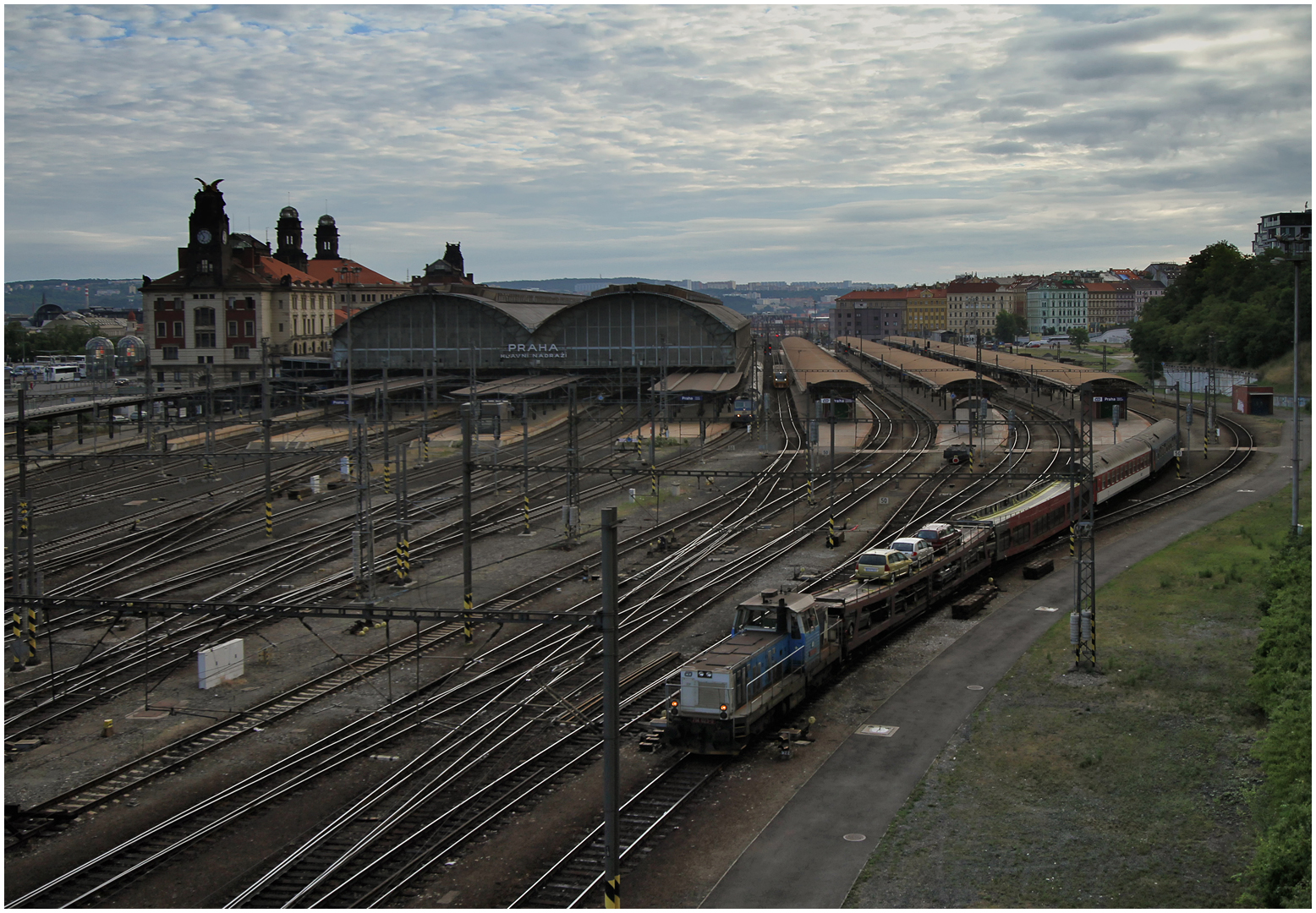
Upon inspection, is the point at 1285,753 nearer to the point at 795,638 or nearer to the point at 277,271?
the point at 795,638

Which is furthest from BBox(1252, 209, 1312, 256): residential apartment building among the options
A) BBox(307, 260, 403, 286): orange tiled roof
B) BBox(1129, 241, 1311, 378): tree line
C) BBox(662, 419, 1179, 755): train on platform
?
BBox(307, 260, 403, 286): orange tiled roof

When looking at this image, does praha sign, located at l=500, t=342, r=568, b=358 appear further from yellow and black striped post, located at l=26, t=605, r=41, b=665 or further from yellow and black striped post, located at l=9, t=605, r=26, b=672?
yellow and black striped post, located at l=26, t=605, r=41, b=665

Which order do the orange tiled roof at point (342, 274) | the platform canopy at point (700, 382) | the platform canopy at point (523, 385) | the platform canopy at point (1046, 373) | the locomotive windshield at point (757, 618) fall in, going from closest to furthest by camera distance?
the locomotive windshield at point (757, 618), the platform canopy at point (700, 382), the platform canopy at point (523, 385), the platform canopy at point (1046, 373), the orange tiled roof at point (342, 274)

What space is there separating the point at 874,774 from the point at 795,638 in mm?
4156

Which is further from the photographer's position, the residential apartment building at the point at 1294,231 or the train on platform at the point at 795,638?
the residential apartment building at the point at 1294,231

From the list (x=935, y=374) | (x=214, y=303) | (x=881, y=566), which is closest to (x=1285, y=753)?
(x=881, y=566)

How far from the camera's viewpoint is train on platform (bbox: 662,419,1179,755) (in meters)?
23.6

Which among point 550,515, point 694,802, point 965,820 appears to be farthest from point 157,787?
point 550,515

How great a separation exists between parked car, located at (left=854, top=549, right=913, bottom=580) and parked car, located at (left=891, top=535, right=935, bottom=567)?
873 millimetres

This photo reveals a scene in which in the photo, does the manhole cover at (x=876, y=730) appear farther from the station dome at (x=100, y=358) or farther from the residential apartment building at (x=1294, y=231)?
the station dome at (x=100, y=358)

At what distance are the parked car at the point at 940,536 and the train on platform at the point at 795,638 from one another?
168 millimetres

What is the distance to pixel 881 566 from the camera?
110 ft

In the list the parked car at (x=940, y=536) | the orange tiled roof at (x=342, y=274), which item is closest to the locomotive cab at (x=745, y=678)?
the parked car at (x=940, y=536)

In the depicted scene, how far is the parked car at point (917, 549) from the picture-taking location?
35219 mm
